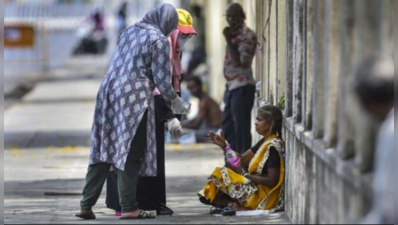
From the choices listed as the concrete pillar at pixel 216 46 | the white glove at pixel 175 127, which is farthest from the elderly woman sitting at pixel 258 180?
the concrete pillar at pixel 216 46

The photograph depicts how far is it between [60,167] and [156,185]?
174 inches

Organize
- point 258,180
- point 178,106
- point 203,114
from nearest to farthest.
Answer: point 178,106
point 258,180
point 203,114

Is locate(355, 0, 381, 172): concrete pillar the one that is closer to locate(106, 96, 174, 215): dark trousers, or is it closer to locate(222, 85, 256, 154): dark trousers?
locate(106, 96, 174, 215): dark trousers

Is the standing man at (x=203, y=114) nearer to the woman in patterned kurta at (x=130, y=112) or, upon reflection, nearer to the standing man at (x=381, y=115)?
the woman in patterned kurta at (x=130, y=112)

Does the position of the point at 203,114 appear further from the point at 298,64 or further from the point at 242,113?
the point at 298,64

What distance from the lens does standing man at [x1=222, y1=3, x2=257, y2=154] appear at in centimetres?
1268

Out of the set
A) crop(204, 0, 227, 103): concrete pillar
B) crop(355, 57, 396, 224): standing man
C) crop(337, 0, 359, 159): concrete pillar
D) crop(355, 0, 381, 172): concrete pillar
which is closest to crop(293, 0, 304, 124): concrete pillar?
crop(337, 0, 359, 159): concrete pillar

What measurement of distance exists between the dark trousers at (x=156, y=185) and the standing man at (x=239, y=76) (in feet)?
9.09

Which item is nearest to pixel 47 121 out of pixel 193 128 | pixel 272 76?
pixel 193 128

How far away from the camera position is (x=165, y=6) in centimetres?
964

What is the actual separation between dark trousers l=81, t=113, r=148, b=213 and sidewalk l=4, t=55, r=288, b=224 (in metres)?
0.18

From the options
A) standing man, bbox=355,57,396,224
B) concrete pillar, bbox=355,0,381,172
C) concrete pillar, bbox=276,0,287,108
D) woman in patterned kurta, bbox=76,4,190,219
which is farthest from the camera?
concrete pillar, bbox=276,0,287,108

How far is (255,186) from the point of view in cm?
992

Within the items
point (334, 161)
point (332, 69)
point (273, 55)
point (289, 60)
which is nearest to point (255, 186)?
point (289, 60)
